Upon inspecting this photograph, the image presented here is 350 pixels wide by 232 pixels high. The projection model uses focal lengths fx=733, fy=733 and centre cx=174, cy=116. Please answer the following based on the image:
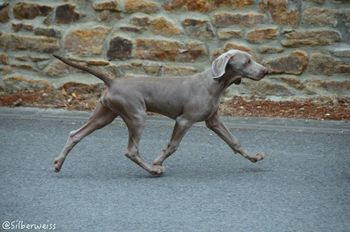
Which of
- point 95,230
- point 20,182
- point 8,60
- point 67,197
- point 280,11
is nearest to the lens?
point 95,230

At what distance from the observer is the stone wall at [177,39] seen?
799 cm

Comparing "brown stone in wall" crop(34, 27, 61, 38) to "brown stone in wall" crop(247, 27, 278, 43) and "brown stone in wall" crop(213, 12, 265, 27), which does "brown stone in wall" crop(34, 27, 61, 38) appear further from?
A: "brown stone in wall" crop(247, 27, 278, 43)

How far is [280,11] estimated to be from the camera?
8.01 meters

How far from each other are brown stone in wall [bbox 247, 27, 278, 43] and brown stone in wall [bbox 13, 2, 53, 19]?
2312 mm

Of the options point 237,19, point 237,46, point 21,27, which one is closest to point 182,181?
point 237,46

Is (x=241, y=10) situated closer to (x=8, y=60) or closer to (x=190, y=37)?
(x=190, y=37)

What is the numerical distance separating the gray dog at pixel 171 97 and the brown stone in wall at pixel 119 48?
2554 millimetres

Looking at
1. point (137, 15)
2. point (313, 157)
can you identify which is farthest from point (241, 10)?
point (313, 157)

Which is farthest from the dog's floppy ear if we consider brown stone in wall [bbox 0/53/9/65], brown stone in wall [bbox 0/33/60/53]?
brown stone in wall [bbox 0/53/9/65]

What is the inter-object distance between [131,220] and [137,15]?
385cm

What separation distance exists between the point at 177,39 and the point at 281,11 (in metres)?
1.19

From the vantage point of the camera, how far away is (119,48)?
8305 mm

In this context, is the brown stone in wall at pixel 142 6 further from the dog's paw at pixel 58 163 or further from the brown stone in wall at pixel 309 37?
the dog's paw at pixel 58 163

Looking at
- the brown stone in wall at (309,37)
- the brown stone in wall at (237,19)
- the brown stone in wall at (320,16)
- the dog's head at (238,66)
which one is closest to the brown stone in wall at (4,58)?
the brown stone in wall at (237,19)
